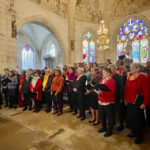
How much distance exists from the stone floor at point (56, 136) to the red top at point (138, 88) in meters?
0.92

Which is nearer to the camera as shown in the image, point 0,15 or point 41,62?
point 0,15

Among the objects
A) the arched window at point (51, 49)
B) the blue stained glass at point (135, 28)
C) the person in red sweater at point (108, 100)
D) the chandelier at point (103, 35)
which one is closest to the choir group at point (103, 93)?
the person in red sweater at point (108, 100)

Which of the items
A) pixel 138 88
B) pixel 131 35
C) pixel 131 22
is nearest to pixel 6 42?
pixel 138 88

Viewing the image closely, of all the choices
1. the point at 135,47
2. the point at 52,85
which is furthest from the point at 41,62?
the point at 52,85

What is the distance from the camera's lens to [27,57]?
18.0 m

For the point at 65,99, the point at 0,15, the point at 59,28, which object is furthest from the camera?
the point at 59,28

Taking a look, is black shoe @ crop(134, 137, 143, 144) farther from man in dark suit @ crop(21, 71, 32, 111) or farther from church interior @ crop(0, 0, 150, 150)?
man in dark suit @ crop(21, 71, 32, 111)

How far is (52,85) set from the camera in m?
4.68

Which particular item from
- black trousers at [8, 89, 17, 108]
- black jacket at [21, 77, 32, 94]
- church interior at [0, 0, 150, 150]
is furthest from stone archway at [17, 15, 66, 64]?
black jacket at [21, 77, 32, 94]

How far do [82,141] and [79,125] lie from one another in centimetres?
84

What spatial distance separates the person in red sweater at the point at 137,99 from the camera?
2562 millimetres

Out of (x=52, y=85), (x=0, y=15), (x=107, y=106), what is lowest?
(x=107, y=106)

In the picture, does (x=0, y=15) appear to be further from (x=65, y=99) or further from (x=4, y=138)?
(x=4, y=138)

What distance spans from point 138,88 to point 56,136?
7.04 feet
